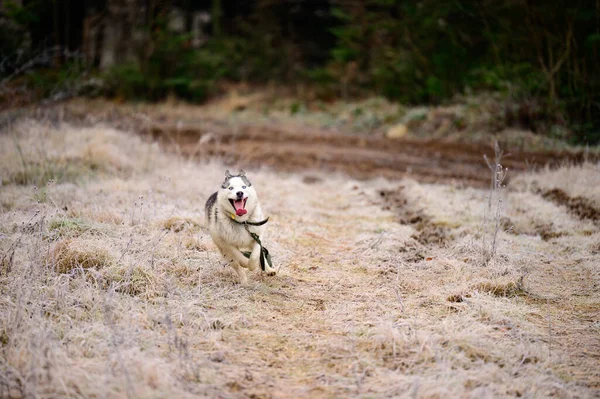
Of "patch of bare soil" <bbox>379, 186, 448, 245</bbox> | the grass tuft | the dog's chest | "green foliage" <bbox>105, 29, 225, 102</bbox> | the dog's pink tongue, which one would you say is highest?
"green foliage" <bbox>105, 29, 225, 102</bbox>

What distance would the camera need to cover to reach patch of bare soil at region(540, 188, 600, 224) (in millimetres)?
7023

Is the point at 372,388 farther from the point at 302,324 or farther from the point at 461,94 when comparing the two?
the point at 461,94

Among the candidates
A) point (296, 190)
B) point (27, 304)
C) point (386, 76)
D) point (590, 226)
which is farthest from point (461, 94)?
point (27, 304)

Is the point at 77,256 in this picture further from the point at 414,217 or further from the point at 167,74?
the point at 167,74

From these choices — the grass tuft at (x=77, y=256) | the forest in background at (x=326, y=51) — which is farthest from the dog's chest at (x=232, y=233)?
the forest in background at (x=326, y=51)

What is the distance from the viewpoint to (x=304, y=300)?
4617mm

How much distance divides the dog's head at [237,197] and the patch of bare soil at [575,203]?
470 centimetres

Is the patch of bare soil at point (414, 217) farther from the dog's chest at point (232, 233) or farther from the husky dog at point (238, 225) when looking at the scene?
the dog's chest at point (232, 233)

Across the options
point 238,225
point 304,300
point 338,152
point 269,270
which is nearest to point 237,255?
point 238,225

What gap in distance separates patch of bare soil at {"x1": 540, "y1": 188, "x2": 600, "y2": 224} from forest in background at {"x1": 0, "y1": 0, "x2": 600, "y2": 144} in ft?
14.9

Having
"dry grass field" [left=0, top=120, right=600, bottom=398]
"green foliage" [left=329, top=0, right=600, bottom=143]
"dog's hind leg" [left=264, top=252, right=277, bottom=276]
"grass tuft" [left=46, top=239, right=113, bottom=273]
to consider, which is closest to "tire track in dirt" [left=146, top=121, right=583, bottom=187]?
"green foliage" [left=329, top=0, right=600, bottom=143]

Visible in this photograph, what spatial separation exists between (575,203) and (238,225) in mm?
5360

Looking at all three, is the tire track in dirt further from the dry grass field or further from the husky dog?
the husky dog

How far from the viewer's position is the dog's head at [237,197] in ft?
14.5
